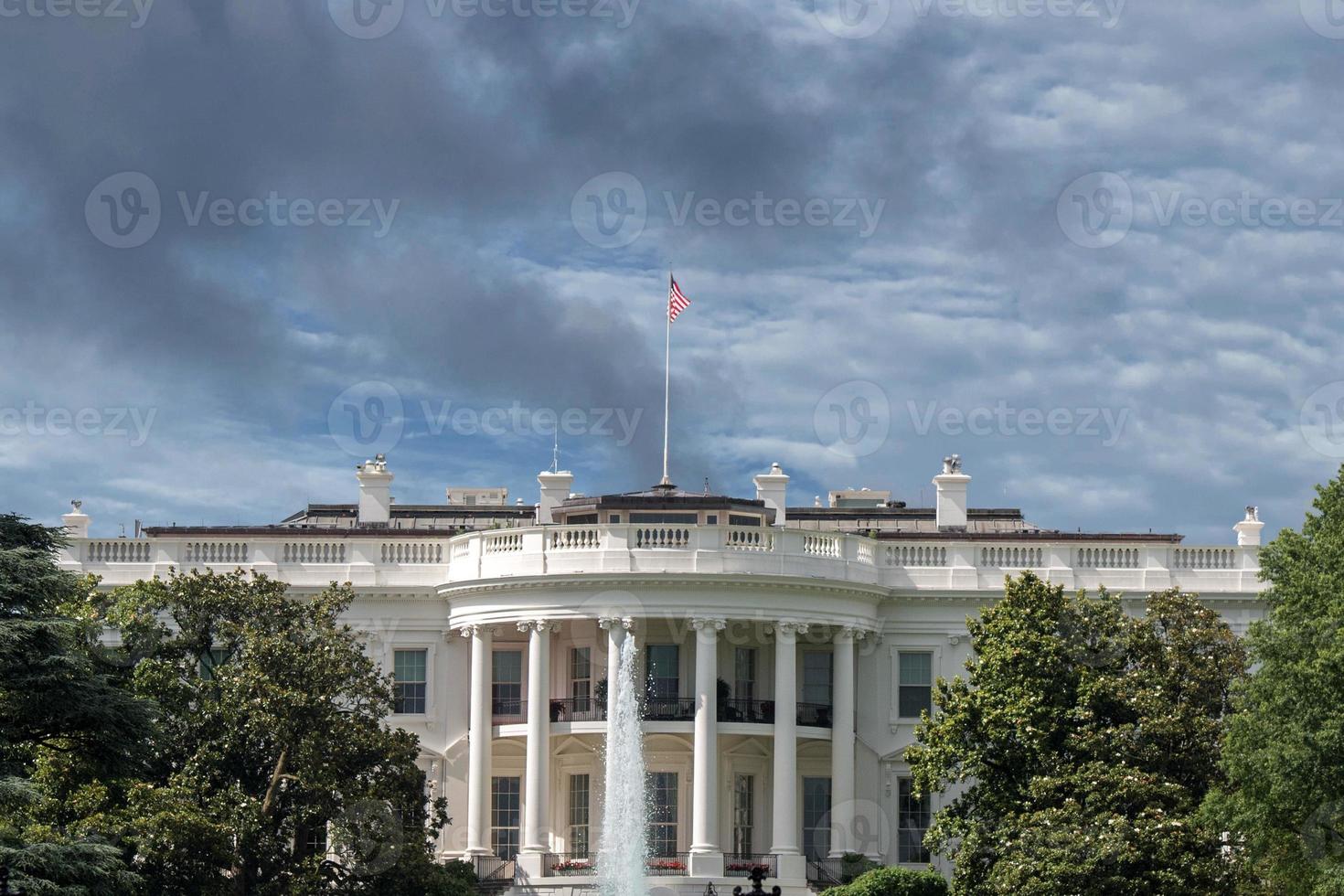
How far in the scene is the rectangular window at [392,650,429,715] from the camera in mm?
66250

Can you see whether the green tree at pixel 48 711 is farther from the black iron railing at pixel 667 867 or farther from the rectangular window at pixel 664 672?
the rectangular window at pixel 664 672

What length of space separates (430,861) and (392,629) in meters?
11.8

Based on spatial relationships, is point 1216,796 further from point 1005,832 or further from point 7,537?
point 7,537

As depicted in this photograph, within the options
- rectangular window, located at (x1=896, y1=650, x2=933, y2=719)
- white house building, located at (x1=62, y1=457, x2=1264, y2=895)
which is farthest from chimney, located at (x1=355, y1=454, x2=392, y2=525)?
rectangular window, located at (x1=896, y1=650, x2=933, y2=719)

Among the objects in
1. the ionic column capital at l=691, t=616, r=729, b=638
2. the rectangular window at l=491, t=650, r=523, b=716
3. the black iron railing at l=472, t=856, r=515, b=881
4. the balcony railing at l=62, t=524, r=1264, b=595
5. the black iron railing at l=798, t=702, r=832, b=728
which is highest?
the balcony railing at l=62, t=524, r=1264, b=595

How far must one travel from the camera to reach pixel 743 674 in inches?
2608

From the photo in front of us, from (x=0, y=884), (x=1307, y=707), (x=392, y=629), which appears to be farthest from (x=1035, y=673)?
(x=0, y=884)

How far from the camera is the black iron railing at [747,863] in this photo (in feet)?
202

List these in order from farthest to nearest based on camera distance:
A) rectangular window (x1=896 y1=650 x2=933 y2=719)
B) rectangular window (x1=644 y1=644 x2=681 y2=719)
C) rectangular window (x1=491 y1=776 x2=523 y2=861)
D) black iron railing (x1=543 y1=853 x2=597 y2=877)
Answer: rectangular window (x1=896 y1=650 x2=933 y2=719) < rectangular window (x1=491 y1=776 x2=523 y2=861) < rectangular window (x1=644 y1=644 x2=681 y2=719) < black iron railing (x1=543 y1=853 x2=597 y2=877)

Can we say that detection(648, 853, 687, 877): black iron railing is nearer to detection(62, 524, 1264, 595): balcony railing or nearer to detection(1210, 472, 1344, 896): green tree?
detection(62, 524, 1264, 595): balcony railing

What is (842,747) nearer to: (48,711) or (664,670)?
(664,670)

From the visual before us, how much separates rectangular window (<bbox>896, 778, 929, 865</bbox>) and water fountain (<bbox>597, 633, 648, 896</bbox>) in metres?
7.64

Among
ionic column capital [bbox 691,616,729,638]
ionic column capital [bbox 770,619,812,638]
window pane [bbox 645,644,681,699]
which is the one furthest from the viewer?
window pane [bbox 645,644,681,699]

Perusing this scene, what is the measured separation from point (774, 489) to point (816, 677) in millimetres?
6955
